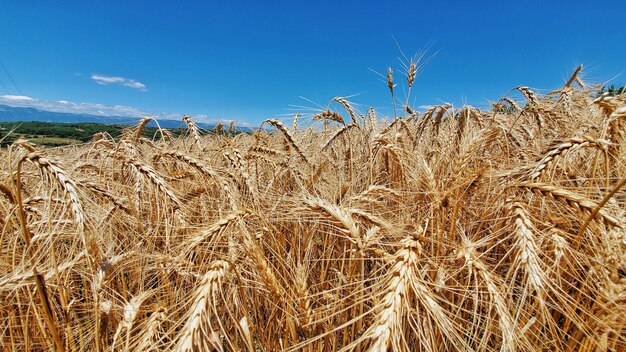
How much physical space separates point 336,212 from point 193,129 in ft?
9.13

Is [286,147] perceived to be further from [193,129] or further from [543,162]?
[543,162]

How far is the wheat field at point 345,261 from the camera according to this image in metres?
1.23

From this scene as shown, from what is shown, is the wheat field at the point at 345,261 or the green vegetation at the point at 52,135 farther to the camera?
the green vegetation at the point at 52,135

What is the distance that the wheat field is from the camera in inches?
48.5

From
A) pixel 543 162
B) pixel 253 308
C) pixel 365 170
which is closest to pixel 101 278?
pixel 253 308

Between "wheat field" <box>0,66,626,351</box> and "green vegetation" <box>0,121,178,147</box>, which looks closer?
"wheat field" <box>0,66,626,351</box>

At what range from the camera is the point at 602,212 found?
1275 millimetres

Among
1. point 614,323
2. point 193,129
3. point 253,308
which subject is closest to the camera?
point 614,323

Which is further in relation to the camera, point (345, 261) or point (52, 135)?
point (52, 135)

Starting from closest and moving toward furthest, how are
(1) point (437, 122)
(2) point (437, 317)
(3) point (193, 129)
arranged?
(2) point (437, 317)
(3) point (193, 129)
(1) point (437, 122)

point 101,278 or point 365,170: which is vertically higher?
point 365,170

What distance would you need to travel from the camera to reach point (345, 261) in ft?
6.68

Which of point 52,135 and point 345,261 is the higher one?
point 52,135

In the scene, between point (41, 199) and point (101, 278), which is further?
point (41, 199)
